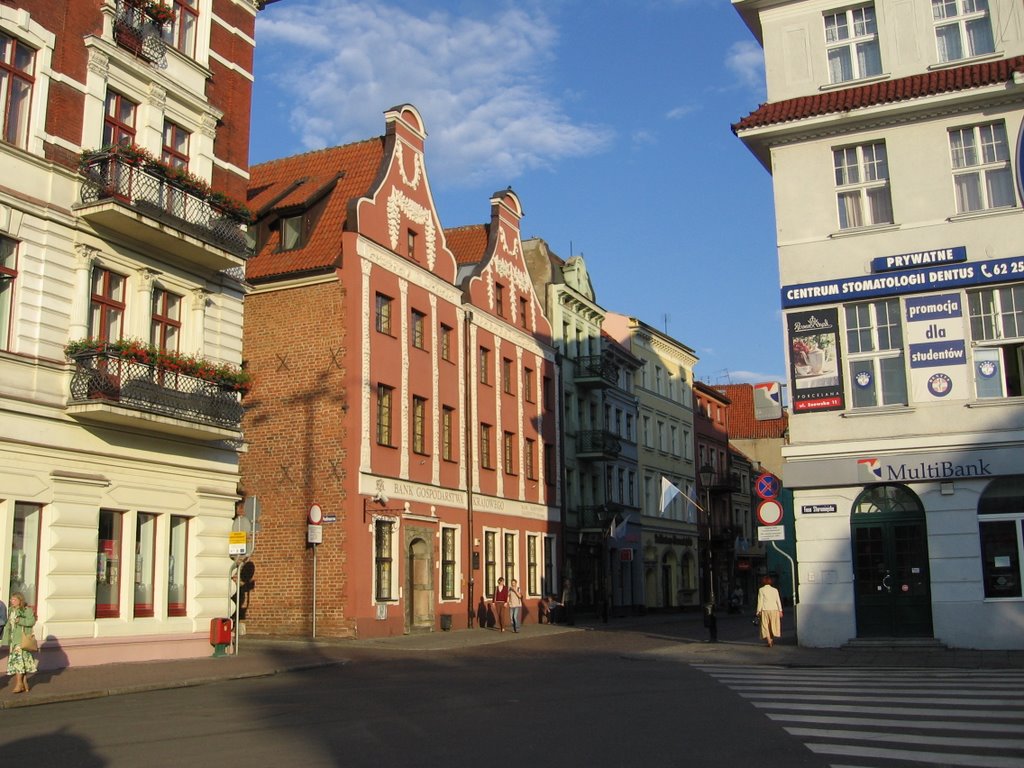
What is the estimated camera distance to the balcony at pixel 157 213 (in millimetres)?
20312

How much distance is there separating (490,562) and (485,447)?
4.24 metres

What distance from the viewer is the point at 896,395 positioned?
23547mm

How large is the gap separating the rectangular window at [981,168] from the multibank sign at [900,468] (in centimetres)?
568

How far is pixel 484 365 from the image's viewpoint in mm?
39281

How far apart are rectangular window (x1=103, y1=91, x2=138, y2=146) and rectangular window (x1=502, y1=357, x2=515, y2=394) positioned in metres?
20.8

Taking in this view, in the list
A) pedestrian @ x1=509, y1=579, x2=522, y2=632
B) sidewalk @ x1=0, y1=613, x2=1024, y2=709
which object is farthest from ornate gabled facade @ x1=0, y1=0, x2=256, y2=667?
pedestrian @ x1=509, y1=579, x2=522, y2=632

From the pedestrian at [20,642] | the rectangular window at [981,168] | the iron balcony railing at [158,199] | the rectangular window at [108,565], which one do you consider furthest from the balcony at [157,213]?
the rectangular window at [981,168]

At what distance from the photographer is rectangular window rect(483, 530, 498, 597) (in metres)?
37.3

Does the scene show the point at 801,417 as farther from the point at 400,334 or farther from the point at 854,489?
the point at 400,334

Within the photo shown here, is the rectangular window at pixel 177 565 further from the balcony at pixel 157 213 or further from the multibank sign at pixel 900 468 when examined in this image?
the multibank sign at pixel 900 468

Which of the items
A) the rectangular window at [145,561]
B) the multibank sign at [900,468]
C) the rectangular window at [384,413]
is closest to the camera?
the rectangular window at [145,561]

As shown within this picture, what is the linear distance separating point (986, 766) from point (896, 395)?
15.9 meters

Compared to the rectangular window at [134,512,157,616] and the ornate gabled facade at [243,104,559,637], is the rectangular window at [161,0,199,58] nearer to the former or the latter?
the ornate gabled facade at [243,104,559,637]

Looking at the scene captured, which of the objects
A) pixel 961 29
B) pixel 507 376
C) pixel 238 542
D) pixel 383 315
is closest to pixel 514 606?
pixel 383 315
